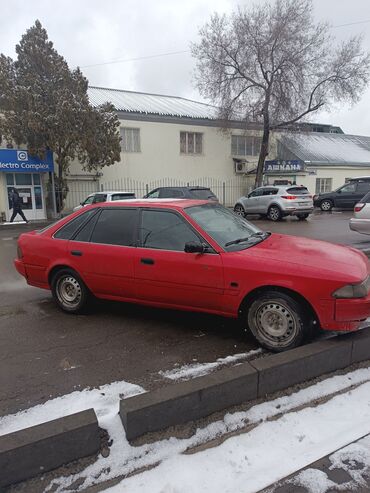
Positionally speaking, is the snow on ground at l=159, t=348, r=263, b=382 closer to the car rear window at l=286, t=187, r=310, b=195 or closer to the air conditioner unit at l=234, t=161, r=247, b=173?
the car rear window at l=286, t=187, r=310, b=195

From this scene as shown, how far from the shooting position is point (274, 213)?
719 inches

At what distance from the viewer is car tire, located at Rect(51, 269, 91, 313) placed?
4.98m

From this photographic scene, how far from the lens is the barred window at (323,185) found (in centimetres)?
3014

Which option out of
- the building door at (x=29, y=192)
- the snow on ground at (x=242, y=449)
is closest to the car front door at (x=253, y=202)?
the building door at (x=29, y=192)

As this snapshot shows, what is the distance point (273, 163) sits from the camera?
91.5ft

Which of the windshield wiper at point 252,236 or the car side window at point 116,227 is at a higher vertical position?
the car side window at point 116,227

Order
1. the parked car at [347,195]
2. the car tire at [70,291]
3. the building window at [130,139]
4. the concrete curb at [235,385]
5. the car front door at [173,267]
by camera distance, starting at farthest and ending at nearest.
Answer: the building window at [130,139]
the parked car at [347,195]
the car tire at [70,291]
the car front door at [173,267]
the concrete curb at [235,385]

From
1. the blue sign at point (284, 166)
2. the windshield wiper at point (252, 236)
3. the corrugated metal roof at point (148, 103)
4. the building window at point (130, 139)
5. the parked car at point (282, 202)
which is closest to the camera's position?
the windshield wiper at point (252, 236)

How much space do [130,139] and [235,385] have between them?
23.2 meters

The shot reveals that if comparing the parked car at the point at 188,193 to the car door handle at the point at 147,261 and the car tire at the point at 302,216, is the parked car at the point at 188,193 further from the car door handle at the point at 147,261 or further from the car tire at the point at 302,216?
the car door handle at the point at 147,261

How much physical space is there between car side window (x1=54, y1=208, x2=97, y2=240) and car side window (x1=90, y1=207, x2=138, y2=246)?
0.20 m

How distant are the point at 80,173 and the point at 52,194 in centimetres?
272

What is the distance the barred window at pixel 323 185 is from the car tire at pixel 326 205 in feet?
23.6

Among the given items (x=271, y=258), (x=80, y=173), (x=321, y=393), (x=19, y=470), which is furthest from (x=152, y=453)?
(x=80, y=173)
